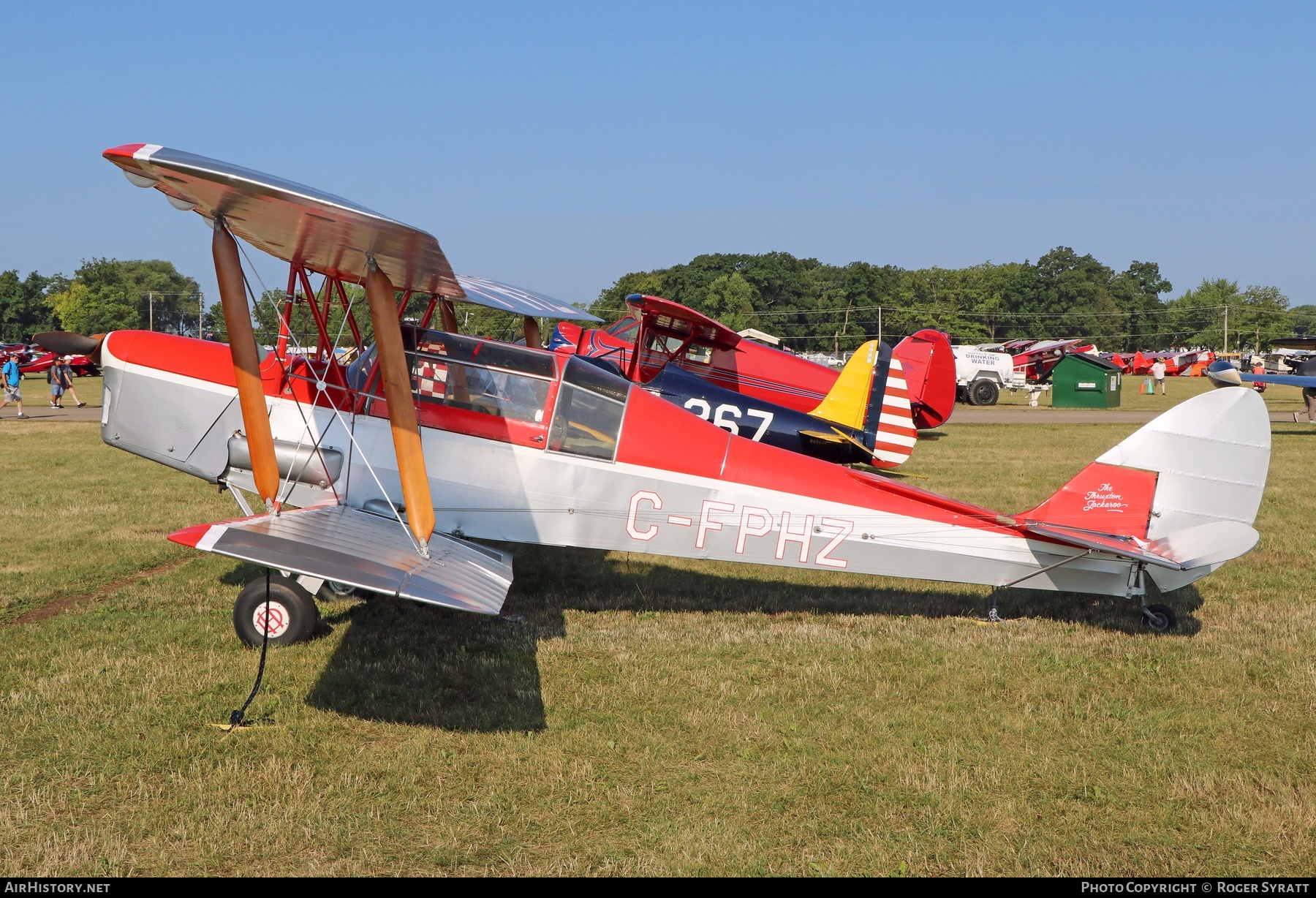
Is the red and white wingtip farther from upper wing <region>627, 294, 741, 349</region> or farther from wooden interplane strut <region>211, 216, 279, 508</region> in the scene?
upper wing <region>627, 294, 741, 349</region>

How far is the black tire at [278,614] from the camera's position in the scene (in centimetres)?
535

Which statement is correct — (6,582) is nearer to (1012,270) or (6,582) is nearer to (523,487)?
(523,487)

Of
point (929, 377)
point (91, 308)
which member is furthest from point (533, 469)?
point (91, 308)

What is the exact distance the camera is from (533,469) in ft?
19.0

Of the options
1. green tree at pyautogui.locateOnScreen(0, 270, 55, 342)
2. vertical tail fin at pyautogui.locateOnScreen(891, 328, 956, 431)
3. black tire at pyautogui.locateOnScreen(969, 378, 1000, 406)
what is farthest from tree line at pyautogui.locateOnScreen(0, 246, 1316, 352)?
vertical tail fin at pyautogui.locateOnScreen(891, 328, 956, 431)

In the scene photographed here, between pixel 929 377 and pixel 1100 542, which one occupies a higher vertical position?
pixel 929 377

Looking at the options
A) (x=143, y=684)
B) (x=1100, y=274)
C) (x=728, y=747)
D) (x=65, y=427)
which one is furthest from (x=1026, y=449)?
(x=1100, y=274)

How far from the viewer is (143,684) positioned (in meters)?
4.76

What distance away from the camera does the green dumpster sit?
89.1 feet

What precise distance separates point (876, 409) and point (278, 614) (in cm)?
905

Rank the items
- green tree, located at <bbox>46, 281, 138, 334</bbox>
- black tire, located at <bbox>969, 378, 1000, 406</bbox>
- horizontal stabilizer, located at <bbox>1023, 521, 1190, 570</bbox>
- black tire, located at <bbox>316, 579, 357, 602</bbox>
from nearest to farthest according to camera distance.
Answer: horizontal stabilizer, located at <bbox>1023, 521, 1190, 570</bbox>
black tire, located at <bbox>316, 579, 357, 602</bbox>
black tire, located at <bbox>969, 378, 1000, 406</bbox>
green tree, located at <bbox>46, 281, 138, 334</bbox>

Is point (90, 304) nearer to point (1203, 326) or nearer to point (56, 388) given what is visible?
point (56, 388)

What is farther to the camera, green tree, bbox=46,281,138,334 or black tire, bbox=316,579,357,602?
green tree, bbox=46,281,138,334
